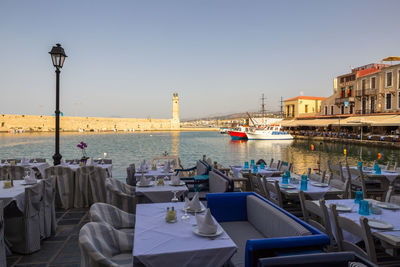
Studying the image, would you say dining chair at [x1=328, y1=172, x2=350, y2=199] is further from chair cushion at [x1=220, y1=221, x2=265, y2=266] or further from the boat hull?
the boat hull

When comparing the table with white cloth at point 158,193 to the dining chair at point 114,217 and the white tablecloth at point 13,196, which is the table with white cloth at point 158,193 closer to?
the dining chair at point 114,217

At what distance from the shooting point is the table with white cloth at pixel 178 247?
203 centimetres

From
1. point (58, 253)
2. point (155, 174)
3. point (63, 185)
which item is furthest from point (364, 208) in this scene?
point (63, 185)

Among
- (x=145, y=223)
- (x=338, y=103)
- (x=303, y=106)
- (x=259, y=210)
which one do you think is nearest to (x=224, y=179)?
(x=259, y=210)

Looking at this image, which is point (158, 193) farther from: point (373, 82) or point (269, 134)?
point (269, 134)

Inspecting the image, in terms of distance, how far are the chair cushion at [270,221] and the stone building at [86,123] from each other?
309 feet

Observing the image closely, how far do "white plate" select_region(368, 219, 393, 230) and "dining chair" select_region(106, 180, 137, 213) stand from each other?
10.3 feet

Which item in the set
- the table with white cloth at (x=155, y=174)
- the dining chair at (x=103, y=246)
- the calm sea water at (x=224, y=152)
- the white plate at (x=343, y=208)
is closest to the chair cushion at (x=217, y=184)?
the table with white cloth at (x=155, y=174)

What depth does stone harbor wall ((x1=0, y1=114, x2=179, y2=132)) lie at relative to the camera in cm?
8044

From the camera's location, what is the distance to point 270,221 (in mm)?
2865

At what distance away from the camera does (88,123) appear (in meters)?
97.9

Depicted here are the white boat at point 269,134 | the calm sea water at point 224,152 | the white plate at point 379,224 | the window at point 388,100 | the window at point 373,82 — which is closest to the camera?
the white plate at point 379,224

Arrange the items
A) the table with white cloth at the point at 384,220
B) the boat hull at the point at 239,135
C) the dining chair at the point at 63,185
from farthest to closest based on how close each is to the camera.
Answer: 1. the boat hull at the point at 239,135
2. the dining chair at the point at 63,185
3. the table with white cloth at the point at 384,220

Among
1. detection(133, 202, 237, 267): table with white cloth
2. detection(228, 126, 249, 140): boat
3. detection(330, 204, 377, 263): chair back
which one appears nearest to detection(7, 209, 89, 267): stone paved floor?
detection(133, 202, 237, 267): table with white cloth
